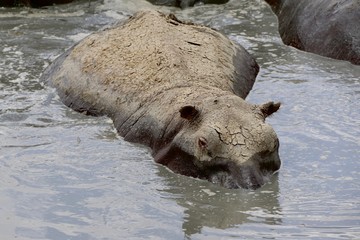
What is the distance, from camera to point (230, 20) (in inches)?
439

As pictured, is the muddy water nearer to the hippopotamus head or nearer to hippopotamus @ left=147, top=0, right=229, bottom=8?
the hippopotamus head

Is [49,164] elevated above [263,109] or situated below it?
below

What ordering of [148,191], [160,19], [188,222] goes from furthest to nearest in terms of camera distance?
[160,19] → [148,191] → [188,222]

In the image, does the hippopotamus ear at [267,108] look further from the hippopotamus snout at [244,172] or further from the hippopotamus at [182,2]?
the hippopotamus at [182,2]

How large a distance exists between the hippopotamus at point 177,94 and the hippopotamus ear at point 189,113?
0.01 metres

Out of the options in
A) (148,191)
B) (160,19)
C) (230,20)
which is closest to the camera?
(148,191)

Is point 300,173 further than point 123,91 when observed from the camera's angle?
No

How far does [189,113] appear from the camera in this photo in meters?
6.06

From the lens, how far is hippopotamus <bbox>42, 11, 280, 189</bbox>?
5812 mm

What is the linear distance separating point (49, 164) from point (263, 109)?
155 centimetres

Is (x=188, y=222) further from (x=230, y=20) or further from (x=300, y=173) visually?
(x=230, y=20)

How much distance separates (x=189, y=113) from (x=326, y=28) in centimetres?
361

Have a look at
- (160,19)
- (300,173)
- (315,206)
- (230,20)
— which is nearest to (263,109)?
(300,173)

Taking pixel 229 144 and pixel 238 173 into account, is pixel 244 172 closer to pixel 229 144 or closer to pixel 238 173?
pixel 238 173
